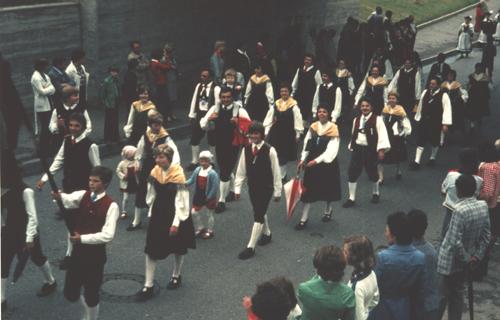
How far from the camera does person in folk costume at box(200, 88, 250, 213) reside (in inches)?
524

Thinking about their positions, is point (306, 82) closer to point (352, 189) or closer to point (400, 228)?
point (352, 189)

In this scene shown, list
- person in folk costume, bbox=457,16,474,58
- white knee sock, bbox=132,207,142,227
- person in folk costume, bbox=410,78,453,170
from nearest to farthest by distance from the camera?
1. white knee sock, bbox=132,207,142,227
2. person in folk costume, bbox=410,78,453,170
3. person in folk costume, bbox=457,16,474,58

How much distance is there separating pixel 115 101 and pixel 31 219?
744cm

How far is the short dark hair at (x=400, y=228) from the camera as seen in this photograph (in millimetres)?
7273

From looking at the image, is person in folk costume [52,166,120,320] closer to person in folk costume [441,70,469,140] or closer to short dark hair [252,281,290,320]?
short dark hair [252,281,290,320]

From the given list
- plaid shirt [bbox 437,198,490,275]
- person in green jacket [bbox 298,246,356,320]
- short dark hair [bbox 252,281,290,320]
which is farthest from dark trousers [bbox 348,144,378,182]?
short dark hair [bbox 252,281,290,320]

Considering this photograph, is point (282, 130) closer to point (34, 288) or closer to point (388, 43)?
point (34, 288)

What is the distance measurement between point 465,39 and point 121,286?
22.5m

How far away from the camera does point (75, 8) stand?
1859 cm

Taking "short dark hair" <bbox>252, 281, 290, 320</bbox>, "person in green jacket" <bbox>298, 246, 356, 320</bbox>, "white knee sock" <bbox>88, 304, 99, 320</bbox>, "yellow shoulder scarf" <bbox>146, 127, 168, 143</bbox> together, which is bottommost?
"white knee sock" <bbox>88, 304, 99, 320</bbox>

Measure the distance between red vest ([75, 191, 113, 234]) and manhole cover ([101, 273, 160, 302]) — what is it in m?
1.65

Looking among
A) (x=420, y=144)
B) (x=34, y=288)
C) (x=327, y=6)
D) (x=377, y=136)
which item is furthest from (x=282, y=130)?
(x=327, y=6)

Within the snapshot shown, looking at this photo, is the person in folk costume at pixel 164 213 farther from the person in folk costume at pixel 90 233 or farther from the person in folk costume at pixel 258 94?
the person in folk costume at pixel 258 94

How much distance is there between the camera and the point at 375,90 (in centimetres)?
1667
